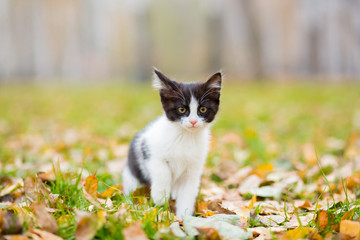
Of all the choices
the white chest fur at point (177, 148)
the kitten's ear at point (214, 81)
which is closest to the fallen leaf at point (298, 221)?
the white chest fur at point (177, 148)

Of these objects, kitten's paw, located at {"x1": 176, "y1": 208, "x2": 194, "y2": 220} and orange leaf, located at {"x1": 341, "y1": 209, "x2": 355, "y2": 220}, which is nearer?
orange leaf, located at {"x1": 341, "y1": 209, "x2": 355, "y2": 220}

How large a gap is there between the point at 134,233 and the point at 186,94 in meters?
1.24

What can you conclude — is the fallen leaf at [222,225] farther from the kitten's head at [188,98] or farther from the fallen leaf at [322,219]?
the kitten's head at [188,98]

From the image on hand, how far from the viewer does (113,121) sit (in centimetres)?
725

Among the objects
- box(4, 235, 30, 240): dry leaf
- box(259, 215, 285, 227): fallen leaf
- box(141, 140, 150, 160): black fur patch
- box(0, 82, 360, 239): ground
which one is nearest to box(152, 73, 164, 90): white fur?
box(141, 140, 150, 160): black fur patch

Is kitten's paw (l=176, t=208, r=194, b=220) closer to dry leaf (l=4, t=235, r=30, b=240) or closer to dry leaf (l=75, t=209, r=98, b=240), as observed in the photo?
dry leaf (l=75, t=209, r=98, b=240)

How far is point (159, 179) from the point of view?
284cm

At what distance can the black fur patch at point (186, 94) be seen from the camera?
9.50 feet

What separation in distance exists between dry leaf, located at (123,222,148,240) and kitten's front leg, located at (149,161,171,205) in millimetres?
820

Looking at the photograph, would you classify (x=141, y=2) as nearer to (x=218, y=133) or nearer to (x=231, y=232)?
(x=218, y=133)

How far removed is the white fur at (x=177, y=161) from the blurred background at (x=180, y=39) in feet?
46.8

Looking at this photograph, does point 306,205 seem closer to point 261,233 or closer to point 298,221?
point 298,221

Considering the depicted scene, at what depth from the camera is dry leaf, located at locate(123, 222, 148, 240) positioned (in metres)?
1.97

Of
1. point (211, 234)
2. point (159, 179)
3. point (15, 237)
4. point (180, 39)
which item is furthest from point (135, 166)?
point (180, 39)
